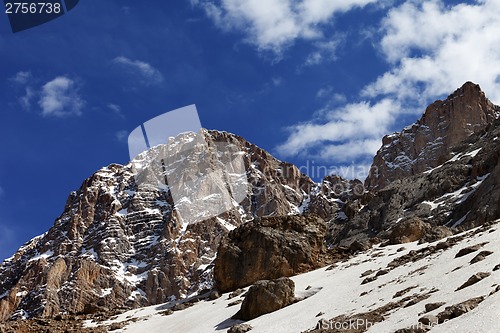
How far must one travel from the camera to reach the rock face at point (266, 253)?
148 ft

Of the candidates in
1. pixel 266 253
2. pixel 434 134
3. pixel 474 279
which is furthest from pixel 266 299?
pixel 434 134

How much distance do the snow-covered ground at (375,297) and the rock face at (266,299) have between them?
3.26 ft

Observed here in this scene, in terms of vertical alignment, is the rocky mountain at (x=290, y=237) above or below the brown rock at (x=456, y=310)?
above

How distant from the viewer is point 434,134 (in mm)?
163250

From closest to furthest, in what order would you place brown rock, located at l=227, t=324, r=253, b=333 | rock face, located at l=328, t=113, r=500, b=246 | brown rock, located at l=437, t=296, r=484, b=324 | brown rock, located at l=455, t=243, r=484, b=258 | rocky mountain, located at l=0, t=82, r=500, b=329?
brown rock, located at l=437, t=296, r=484, b=324
brown rock, located at l=455, t=243, r=484, b=258
brown rock, located at l=227, t=324, r=253, b=333
rocky mountain, located at l=0, t=82, r=500, b=329
rock face, located at l=328, t=113, r=500, b=246

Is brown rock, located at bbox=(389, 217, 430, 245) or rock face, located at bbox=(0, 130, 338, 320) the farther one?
rock face, located at bbox=(0, 130, 338, 320)

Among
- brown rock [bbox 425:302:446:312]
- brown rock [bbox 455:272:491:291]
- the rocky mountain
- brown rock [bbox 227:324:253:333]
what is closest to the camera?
brown rock [bbox 425:302:446:312]

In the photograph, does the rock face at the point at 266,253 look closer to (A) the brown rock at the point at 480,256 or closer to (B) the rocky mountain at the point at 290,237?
(B) the rocky mountain at the point at 290,237

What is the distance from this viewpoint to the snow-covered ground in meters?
16.5

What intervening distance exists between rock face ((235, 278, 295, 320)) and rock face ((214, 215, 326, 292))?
1315 centimetres

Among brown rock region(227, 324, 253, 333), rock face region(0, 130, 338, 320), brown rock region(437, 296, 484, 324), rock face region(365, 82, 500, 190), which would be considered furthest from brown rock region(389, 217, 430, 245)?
rock face region(365, 82, 500, 190)

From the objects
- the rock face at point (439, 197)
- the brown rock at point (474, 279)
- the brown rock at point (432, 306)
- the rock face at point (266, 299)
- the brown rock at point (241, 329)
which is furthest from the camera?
the rock face at point (439, 197)

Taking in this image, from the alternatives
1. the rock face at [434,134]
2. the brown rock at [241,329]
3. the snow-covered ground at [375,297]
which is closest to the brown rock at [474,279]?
the snow-covered ground at [375,297]

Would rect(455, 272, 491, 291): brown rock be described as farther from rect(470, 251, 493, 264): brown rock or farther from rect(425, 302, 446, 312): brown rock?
rect(470, 251, 493, 264): brown rock
